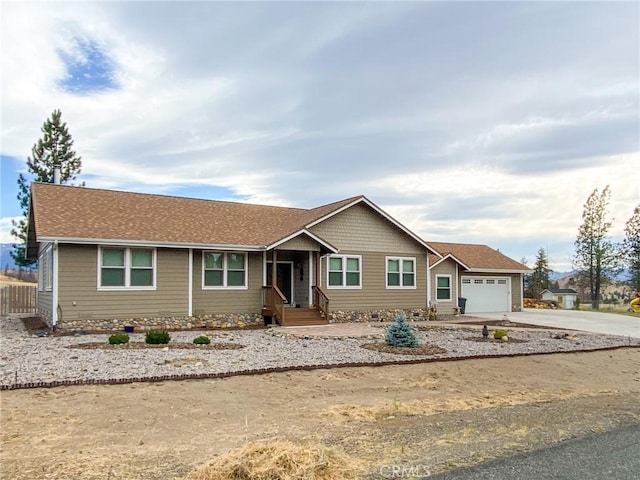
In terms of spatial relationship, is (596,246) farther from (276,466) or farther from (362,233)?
(276,466)

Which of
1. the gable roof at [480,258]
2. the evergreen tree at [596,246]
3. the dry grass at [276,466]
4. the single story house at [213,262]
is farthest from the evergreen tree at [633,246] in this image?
the dry grass at [276,466]

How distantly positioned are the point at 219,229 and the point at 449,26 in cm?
1029

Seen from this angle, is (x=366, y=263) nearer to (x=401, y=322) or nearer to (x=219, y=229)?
(x=219, y=229)

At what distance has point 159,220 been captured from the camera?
60.7 feet

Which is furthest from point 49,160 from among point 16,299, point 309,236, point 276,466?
point 276,466

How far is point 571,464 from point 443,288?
20753 millimetres

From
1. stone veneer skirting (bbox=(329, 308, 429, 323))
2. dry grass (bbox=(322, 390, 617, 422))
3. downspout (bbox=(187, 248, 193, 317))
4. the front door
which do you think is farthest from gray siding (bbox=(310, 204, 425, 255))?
dry grass (bbox=(322, 390, 617, 422))

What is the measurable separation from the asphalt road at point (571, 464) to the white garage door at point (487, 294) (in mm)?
22426

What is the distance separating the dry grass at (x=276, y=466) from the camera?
4219mm

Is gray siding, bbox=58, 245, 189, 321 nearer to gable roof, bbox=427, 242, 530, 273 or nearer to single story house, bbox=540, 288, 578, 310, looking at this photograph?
gable roof, bbox=427, 242, 530, 273

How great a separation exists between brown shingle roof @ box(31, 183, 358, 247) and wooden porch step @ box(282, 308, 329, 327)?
2659 mm

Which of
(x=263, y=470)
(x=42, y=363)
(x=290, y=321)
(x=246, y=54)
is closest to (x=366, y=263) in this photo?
(x=290, y=321)

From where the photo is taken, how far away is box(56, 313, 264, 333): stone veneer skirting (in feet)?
51.4

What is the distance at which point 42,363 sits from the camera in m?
9.83
